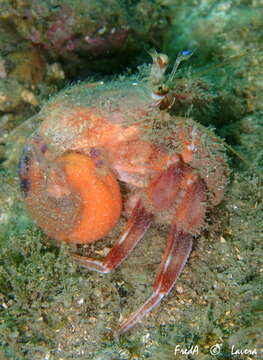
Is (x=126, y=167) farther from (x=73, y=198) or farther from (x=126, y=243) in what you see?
(x=126, y=243)

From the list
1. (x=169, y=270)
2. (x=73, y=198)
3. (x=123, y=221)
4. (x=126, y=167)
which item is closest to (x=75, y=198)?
(x=73, y=198)

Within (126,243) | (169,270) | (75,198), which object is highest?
(75,198)

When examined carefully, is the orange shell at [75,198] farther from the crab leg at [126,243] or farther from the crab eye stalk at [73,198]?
the crab leg at [126,243]

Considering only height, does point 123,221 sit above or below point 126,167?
below

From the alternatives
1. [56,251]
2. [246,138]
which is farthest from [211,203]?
[56,251]

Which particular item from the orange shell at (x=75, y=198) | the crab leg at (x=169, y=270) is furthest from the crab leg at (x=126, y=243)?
the crab leg at (x=169, y=270)

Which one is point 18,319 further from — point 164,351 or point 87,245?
point 164,351
